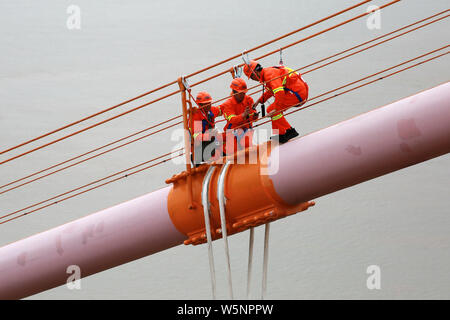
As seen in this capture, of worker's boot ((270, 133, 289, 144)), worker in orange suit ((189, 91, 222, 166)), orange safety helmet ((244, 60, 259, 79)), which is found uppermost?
orange safety helmet ((244, 60, 259, 79))

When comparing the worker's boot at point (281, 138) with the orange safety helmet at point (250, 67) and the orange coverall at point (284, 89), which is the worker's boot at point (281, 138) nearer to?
the orange coverall at point (284, 89)

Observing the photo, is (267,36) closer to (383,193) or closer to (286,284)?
(383,193)

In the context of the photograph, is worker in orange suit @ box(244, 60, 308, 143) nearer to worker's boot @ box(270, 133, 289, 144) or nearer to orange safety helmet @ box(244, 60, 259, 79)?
orange safety helmet @ box(244, 60, 259, 79)

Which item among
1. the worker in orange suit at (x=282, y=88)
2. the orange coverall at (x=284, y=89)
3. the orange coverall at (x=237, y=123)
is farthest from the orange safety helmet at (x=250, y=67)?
the orange coverall at (x=237, y=123)

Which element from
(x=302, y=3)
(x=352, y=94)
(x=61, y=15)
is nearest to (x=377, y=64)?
(x=352, y=94)

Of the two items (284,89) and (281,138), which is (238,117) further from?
(281,138)

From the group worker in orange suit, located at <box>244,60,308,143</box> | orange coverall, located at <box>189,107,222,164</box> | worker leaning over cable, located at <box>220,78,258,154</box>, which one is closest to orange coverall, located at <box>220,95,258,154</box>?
worker leaning over cable, located at <box>220,78,258,154</box>
